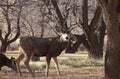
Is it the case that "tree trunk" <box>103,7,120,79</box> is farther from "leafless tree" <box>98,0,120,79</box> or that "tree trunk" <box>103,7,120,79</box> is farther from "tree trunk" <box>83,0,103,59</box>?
"tree trunk" <box>83,0,103,59</box>

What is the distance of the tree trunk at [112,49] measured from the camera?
39.6 ft

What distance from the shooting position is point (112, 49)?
40.9 ft

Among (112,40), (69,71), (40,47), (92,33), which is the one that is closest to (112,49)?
(112,40)

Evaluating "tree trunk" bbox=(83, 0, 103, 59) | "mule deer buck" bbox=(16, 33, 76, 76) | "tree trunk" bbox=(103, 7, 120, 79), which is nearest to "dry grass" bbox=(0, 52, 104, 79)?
"mule deer buck" bbox=(16, 33, 76, 76)

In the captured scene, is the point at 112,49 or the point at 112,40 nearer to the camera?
the point at 112,40

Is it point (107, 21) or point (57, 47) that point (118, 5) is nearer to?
point (107, 21)

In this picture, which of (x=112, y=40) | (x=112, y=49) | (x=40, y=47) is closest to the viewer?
(x=112, y=40)

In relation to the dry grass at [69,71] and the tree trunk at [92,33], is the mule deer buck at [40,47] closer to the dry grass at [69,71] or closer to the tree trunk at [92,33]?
the dry grass at [69,71]

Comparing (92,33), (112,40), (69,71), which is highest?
(112,40)

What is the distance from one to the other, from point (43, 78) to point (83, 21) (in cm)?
1126

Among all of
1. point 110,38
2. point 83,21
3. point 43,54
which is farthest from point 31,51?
point 83,21

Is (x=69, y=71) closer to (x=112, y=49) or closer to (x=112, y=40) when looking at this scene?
(x=112, y=49)

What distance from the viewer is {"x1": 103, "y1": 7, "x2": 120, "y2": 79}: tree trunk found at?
12078 millimetres

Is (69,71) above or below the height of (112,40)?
below
